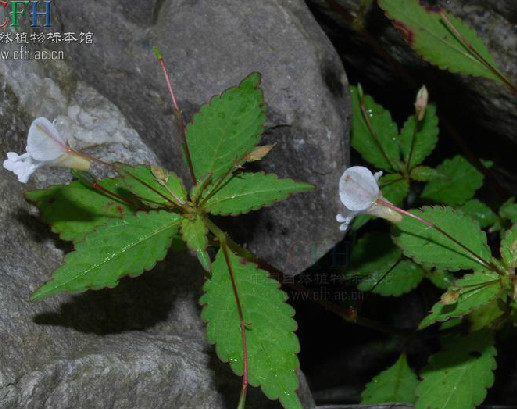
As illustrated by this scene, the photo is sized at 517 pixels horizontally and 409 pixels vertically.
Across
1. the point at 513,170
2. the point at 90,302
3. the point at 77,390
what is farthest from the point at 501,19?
the point at 77,390

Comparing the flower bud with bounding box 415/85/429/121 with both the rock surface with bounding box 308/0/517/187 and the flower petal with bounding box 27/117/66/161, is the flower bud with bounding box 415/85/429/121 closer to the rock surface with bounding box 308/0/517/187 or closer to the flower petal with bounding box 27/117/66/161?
the rock surface with bounding box 308/0/517/187

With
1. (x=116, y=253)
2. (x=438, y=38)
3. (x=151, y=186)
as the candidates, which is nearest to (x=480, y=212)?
(x=438, y=38)

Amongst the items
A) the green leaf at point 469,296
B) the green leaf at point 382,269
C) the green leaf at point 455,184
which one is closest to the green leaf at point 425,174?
Answer: the green leaf at point 455,184

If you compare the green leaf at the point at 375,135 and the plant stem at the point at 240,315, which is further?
the green leaf at the point at 375,135

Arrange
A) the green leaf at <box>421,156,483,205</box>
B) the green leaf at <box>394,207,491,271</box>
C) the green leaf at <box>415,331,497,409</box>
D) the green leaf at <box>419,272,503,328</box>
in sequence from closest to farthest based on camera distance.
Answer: the green leaf at <box>419,272,503,328</box>, the green leaf at <box>394,207,491,271</box>, the green leaf at <box>415,331,497,409</box>, the green leaf at <box>421,156,483,205</box>

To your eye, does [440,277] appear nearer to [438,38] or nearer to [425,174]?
[425,174]

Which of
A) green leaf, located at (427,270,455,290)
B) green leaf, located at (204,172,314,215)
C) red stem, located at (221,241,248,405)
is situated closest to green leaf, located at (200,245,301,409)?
red stem, located at (221,241,248,405)

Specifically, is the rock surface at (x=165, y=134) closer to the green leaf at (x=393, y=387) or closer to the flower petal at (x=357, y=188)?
the green leaf at (x=393, y=387)

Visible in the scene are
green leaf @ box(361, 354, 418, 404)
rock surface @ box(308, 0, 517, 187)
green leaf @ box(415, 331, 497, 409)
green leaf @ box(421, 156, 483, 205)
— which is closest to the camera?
green leaf @ box(415, 331, 497, 409)
